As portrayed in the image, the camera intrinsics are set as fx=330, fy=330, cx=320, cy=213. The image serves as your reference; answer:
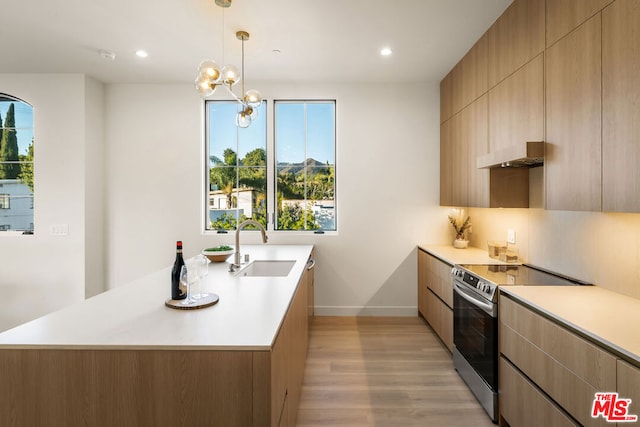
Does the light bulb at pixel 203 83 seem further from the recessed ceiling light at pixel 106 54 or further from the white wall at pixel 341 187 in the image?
the white wall at pixel 341 187

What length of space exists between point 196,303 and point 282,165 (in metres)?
2.73

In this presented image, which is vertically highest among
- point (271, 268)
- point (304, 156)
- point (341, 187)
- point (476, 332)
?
point (304, 156)

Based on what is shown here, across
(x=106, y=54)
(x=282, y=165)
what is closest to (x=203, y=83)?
(x=106, y=54)

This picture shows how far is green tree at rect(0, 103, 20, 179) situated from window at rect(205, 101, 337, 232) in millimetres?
2141

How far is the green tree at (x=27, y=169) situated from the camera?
382 centimetres

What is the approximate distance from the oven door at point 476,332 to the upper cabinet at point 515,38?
5.41ft

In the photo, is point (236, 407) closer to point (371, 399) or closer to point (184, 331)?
point (184, 331)

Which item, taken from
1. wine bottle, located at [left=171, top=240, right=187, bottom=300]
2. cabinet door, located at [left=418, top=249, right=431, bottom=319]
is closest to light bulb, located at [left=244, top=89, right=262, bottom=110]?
wine bottle, located at [left=171, top=240, right=187, bottom=300]

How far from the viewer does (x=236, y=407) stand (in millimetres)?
1170

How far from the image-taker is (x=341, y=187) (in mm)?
4023

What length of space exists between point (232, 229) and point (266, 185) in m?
0.70

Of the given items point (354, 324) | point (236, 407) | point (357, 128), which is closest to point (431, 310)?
point (354, 324)

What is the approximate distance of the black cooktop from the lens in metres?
2.10

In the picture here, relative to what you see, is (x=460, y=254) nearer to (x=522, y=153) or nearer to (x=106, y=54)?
(x=522, y=153)
